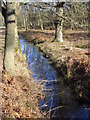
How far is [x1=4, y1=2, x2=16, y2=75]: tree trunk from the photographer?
27.0 feet

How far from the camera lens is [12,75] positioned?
28.6 feet

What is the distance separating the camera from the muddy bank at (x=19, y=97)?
19.6ft

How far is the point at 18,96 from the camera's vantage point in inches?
269

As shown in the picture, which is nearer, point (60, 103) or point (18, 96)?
point (18, 96)

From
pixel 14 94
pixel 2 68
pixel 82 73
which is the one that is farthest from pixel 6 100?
pixel 82 73

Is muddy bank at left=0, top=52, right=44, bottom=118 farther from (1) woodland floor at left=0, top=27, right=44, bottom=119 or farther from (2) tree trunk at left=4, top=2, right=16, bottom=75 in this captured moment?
(2) tree trunk at left=4, top=2, right=16, bottom=75

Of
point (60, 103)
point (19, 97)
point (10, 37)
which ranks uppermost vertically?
point (10, 37)

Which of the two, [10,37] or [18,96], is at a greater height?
[10,37]

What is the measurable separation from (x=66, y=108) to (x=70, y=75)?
2508 mm

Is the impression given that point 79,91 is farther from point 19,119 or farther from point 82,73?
point 19,119

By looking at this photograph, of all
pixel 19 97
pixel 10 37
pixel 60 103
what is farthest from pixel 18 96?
pixel 10 37

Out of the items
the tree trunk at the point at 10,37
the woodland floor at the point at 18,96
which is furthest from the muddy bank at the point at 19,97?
the tree trunk at the point at 10,37

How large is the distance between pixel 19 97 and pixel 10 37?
2.81 meters

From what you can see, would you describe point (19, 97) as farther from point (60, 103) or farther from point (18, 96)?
point (60, 103)
